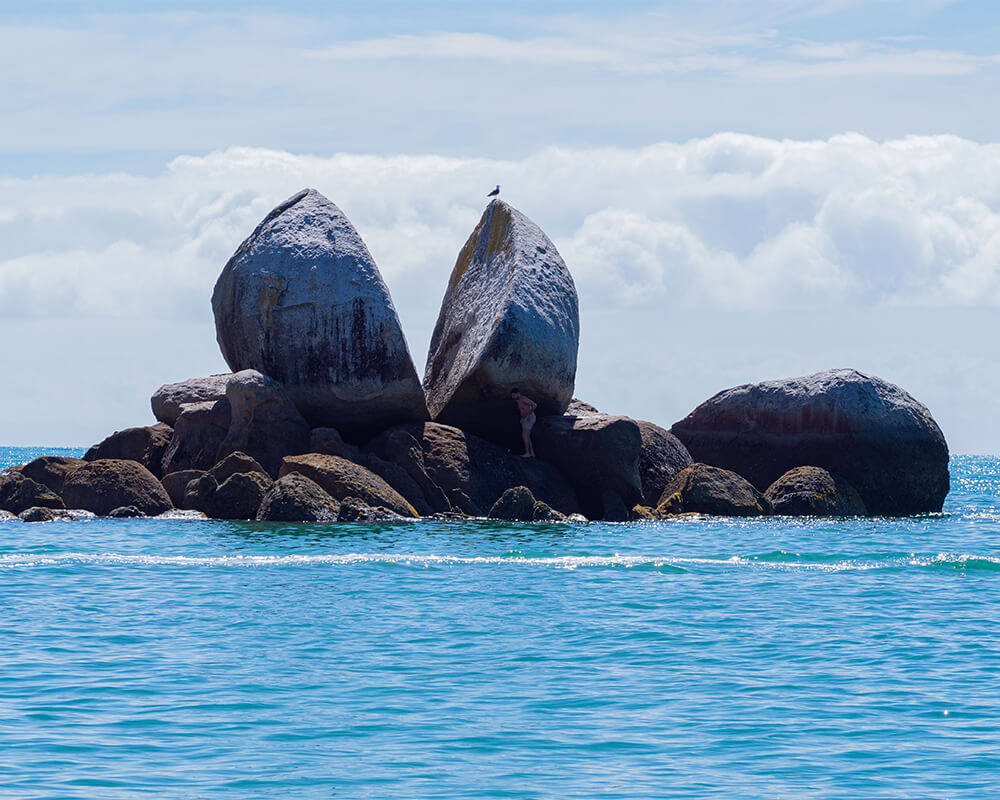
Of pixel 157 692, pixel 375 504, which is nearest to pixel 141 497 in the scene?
pixel 375 504

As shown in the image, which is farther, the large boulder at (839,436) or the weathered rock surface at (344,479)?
the large boulder at (839,436)

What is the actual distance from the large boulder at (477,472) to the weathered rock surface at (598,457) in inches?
12.5

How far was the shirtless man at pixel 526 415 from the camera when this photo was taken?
27938 mm

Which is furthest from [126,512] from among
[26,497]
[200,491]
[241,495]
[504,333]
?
[504,333]

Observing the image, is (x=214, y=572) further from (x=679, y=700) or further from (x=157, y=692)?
(x=679, y=700)

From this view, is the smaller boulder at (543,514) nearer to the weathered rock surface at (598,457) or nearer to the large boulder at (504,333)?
the weathered rock surface at (598,457)

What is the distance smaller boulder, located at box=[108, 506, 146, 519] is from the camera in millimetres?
26047

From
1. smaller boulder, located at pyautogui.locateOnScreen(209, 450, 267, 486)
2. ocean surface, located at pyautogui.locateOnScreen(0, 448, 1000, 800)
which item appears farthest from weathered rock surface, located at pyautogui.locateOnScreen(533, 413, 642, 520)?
ocean surface, located at pyautogui.locateOnScreen(0, 448, 1000, 800)

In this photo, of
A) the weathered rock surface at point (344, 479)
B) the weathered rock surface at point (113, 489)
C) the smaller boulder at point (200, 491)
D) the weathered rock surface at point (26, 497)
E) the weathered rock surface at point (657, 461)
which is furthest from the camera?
the weathered rock surface at point (657, 461)

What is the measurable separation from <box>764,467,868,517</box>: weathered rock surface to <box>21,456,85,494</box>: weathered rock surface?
15.0 meters

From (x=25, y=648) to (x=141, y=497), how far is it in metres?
13.6

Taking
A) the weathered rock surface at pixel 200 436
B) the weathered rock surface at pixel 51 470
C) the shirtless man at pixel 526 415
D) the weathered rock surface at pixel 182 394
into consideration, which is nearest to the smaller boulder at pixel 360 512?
the shirtless man at pixel 526 415

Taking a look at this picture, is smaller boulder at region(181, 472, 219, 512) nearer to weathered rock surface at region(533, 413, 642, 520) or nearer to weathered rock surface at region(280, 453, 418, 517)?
weathered rock surface at region(280, 453, 418, 517)

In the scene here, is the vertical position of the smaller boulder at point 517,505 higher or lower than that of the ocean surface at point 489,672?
higher
